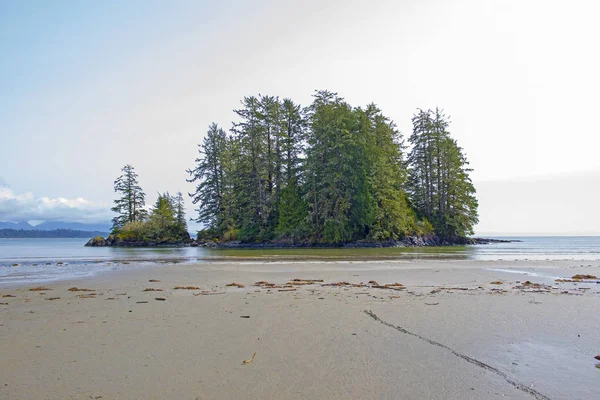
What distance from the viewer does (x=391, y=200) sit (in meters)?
37.6

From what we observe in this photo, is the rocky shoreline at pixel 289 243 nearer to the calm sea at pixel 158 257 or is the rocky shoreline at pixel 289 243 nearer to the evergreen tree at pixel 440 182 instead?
the evergreen tree at pixel 440 182

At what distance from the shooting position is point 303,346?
3830mm

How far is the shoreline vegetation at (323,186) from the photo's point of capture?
36.5 m

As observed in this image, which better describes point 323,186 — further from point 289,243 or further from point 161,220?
point 161,220

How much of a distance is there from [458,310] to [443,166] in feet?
141

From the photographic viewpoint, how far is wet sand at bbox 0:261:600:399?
9.16 feet

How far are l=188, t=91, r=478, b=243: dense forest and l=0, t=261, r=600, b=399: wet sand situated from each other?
29.5 metres

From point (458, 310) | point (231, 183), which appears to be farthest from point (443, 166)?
point (458, 310)

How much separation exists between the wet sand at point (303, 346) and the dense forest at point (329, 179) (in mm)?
29516

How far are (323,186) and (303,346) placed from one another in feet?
112

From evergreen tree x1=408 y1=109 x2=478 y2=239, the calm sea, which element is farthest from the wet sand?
evergreen tree x1=408 y1=109 x2=478 y2=239

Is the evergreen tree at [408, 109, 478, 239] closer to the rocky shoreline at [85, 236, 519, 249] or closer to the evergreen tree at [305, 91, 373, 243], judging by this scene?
the rocky shoreline at [85, 236, 519, 249]

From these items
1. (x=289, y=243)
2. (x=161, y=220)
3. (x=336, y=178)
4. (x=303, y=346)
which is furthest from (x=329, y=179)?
(x=303, y=346)

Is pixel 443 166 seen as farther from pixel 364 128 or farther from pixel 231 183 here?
pixel 231 183
